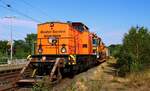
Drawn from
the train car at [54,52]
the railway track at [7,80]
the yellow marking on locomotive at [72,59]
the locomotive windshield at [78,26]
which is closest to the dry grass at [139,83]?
the yellow marking on locomotive at [72,59]

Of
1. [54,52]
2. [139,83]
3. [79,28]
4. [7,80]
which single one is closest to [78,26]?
[79,28]

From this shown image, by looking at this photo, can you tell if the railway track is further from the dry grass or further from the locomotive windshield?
the dry grass

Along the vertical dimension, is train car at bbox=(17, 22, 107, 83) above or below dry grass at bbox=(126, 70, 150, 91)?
above

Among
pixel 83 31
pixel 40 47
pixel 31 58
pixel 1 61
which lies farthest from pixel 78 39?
pixel 1 61

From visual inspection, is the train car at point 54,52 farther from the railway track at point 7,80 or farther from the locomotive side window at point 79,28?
the railway track at point 7,80

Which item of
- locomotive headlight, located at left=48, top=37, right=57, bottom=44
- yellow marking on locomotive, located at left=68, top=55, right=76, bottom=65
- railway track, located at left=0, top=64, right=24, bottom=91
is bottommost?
railway track, located at left=0, top=64, right=24, bottom=91

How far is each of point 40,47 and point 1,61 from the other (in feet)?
127

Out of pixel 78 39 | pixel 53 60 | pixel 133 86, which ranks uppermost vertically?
pixel 78 39

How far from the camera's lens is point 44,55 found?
20453mm

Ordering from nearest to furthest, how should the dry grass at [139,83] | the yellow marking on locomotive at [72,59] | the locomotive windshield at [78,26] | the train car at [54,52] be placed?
1. the dry grass at [139,83]
2. the train car at [54,52]
3. the yellow marking on locomotive at [72,59]
4. the locomotive windshield at [78,26]

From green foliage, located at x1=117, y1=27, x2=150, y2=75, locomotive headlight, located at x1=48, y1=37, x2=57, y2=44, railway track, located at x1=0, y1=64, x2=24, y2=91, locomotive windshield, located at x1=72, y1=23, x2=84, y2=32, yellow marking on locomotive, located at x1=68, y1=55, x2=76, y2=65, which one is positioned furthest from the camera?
green foliage, located at x1=117, y1=27, x2=150, y2=75

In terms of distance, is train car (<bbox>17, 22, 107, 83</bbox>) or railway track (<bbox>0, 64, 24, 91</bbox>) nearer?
railway track (<bbox>0, 64, 24, 91</bbox>)

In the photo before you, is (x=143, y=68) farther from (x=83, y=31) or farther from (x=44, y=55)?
(x=44, y=55)

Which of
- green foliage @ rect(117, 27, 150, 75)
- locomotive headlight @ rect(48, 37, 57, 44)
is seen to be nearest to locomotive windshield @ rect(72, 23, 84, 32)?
locomotive headlight @ rect(48, 37, 57, 44)
